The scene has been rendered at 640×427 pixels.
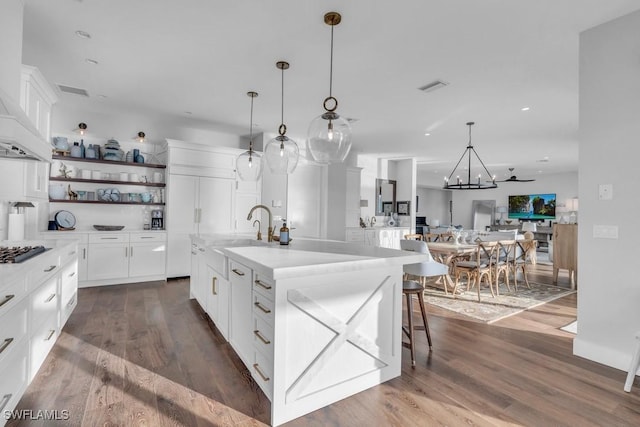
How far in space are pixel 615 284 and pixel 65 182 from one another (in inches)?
266

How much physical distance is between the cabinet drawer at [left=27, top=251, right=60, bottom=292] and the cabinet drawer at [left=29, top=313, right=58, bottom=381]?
1.06 feet

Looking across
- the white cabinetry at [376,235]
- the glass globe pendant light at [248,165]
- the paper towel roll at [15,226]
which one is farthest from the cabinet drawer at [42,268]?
the white cabinetry at [376,235]

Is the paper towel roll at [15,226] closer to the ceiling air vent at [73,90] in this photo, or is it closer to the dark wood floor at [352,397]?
the dark wood floor at [352,397]

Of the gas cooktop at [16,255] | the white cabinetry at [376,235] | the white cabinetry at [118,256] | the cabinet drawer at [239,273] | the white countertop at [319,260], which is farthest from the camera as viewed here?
the white cabinetry at [376,235]

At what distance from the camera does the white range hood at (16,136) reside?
1725 mm

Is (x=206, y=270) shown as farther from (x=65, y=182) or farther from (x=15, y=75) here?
(x=65, y=182)

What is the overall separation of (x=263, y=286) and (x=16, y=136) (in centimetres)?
163

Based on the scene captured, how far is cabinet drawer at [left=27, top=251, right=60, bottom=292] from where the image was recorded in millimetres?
1968

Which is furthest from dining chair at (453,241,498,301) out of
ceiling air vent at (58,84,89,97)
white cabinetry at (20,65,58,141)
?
ceiling air vent at (58,84,89,97)

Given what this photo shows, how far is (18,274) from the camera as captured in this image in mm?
1715

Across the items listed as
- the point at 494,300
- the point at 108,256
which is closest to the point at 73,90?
the point at 108,256

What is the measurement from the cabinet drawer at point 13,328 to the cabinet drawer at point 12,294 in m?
0.04

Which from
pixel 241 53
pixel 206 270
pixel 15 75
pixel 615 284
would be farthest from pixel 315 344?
pixel 15 75

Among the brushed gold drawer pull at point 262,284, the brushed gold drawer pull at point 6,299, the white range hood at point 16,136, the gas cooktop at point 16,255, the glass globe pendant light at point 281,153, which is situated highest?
the glass globe pendant light at point 281,153
